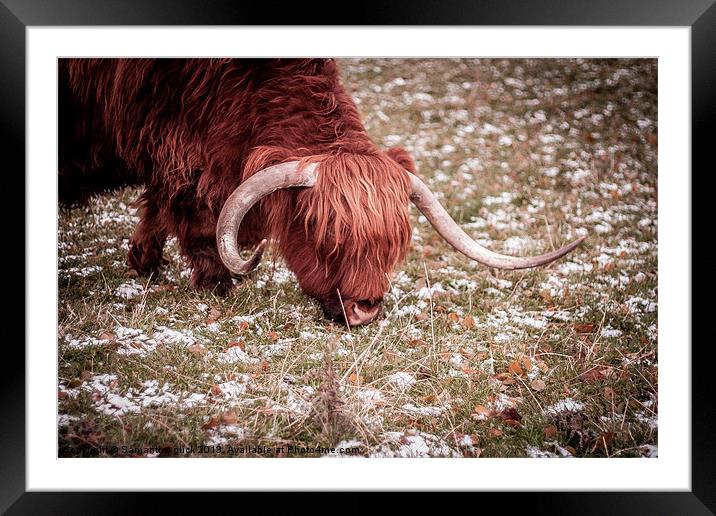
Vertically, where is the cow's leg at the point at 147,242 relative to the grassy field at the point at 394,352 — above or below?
above

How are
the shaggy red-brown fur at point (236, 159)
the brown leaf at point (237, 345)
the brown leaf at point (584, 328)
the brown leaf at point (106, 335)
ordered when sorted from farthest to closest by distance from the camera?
the brown leaf at point (584, 328), the brown leaf at point (237, 345), the brown leaf at point (106, 335), the shaggy red-brown fur at point (236, 159)

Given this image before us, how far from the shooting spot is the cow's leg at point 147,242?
3920mm

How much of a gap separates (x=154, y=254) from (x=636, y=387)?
2880 mm

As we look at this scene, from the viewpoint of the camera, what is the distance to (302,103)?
3672mm

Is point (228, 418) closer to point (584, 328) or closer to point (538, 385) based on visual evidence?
point (538, 385)

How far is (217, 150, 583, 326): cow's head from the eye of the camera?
3.36 m

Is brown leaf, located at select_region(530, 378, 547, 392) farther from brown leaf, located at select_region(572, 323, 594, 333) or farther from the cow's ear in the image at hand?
the cow's ear

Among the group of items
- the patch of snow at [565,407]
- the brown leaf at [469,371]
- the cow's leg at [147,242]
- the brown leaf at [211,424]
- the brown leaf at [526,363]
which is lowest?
the brown leaf at [211,424]

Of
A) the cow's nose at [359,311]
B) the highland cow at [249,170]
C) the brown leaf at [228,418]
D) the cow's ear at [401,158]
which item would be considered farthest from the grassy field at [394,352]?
the cow's ear at [401,158]

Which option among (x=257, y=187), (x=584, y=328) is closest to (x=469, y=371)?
(x=584, y=328)

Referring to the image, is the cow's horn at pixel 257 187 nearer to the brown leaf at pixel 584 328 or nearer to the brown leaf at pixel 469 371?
the brown leaf at pixel 469 371

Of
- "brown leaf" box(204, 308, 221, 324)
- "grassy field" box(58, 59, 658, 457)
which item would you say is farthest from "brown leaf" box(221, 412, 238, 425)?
"brown leaf" box(204, 308, 221, 324)
